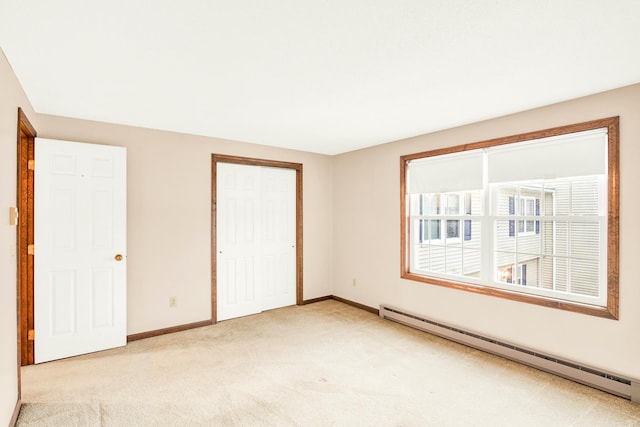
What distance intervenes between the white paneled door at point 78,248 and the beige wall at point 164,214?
0.63 ft

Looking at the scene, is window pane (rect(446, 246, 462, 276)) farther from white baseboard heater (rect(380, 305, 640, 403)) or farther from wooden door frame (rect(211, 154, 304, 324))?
wooden door frame (rect(211, 154, 304, 324))

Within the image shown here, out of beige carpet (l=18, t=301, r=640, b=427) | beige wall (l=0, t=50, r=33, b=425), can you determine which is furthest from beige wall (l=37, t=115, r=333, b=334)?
beige wall (l=0, t=50, r=33, b=425)

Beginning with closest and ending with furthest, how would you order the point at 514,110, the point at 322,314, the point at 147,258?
1. the point at 514,110
2. the point at 147,258
3. the point at 322,314

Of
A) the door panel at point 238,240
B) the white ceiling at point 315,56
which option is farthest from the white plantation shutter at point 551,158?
the door panel at point 238,240

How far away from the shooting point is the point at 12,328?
220 centimetres

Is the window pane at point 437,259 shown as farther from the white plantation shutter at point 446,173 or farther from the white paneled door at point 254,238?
the white paneled door at point 254,238

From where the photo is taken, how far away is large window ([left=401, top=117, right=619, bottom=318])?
2719 mm

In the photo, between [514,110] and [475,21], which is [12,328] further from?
[514,110]

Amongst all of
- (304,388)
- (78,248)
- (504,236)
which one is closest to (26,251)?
(78,248)

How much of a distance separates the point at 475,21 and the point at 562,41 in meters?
0.60

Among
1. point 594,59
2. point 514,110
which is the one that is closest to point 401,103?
point 514,110

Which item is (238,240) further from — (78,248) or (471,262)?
(471,262)

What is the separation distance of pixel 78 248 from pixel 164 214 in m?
0.88

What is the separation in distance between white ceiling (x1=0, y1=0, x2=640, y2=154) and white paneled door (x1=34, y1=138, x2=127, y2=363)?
50 cm
